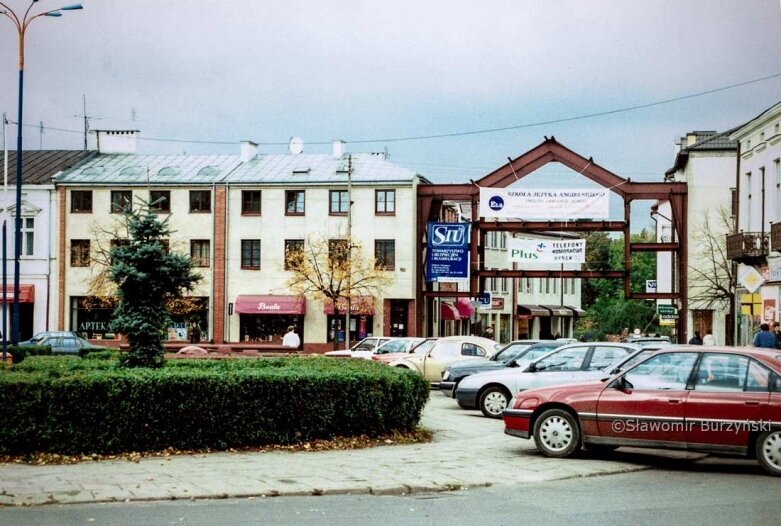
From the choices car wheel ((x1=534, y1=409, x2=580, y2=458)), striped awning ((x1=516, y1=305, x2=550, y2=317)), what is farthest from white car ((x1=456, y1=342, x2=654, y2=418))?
striped awning ((x1=516, y1=305, x2=550, y2=317))

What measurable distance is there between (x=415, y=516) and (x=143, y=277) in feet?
28.4

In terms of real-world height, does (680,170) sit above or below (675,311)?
above

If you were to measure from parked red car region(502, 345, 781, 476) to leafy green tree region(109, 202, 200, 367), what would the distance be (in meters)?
6.54

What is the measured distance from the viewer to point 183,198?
59.7m

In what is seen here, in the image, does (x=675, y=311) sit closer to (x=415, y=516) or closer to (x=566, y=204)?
(x=566, y=204)

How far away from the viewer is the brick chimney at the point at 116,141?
65.2 m

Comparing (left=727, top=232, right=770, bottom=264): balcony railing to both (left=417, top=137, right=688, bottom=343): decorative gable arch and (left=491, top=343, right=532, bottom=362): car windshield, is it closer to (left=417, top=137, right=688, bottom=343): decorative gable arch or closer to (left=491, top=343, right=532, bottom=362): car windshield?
(left=417, top=137, right=688, bottom=343): decorative gable arch

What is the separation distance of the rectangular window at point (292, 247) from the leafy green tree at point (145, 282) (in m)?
40.0

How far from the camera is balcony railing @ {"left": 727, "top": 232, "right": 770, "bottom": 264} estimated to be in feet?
124

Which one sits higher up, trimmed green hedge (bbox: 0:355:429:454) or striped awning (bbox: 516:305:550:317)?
trimmed green hedge (bbox: 0:355:429:454)

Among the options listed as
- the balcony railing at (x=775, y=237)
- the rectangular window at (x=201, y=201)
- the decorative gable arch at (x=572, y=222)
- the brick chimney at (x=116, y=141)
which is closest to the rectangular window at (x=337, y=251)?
the decorative gable arch at (x=572, y=222)

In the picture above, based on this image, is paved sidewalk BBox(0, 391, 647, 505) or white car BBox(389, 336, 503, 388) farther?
white car BBox(389, 336, 503, 388)

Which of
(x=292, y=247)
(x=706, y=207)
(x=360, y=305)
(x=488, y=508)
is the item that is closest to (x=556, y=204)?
(x=706, y=207)

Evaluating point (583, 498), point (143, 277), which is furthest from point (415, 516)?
point (143, 277)
